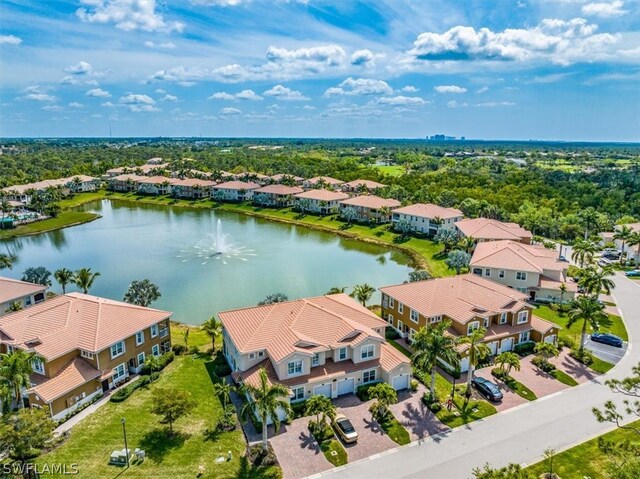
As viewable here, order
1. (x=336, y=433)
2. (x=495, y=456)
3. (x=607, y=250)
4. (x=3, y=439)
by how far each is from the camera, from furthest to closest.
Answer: (x=607, y=250) < (x=336, y=433) < (x=495, y=456) < (x=3, y=439)

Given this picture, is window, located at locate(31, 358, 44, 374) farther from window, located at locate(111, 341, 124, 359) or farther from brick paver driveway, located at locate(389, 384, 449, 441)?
brick paver driveway, located at locate(389, 384, 449, 441)

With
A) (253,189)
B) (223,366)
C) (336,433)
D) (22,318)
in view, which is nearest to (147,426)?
(223,366)

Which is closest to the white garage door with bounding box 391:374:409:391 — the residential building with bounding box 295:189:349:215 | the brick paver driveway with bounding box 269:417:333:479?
the brick paver driveway with bounding box 269:417:333:479

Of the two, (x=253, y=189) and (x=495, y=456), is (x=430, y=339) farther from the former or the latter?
→ (x=253, y=189)

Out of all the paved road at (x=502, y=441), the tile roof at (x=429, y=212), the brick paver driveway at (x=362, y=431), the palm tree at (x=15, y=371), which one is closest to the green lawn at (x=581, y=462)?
the paved road at (x=502, y=441)

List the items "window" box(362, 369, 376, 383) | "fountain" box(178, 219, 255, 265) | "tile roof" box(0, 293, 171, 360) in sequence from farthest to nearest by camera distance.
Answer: "fountain" box(178, 219, 255, 265)
"window" box(362, 369, 376, 383)
"tile roof" box(0, 293, 171, 360)

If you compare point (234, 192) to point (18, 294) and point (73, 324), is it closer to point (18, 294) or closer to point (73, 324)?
point (18, 294)

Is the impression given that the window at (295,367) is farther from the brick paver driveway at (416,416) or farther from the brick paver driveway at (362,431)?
the brick paver driveway at (416,416)
